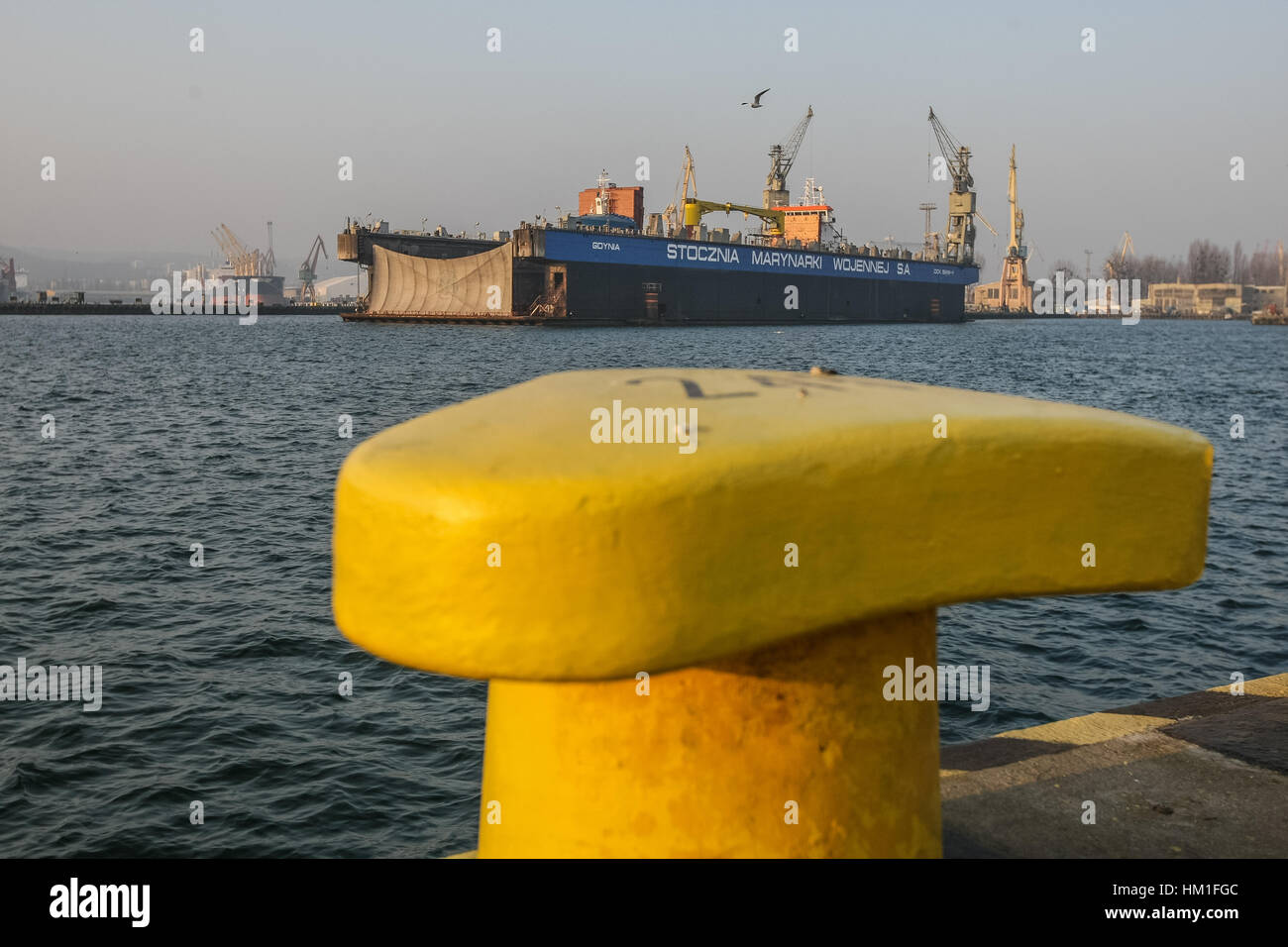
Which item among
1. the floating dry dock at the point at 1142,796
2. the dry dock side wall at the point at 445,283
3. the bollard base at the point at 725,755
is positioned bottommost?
the floating dry dock at the point at 1142,796

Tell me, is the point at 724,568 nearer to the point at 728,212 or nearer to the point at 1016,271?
the point at 728,212

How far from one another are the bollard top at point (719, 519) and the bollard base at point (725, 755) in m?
0.29

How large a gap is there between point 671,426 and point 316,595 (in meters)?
10.6

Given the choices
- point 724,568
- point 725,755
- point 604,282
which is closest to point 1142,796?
point 725,755

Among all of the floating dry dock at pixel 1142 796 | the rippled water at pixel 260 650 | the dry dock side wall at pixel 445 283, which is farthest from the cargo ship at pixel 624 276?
the floating dry dock at pixel 1142 796

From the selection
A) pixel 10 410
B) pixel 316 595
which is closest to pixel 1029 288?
pixel 10 410

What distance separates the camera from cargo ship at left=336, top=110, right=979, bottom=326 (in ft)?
248

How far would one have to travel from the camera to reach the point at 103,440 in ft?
78.6

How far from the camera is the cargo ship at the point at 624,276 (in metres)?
75.6

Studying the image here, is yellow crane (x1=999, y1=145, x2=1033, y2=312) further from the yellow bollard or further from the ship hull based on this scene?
the yellow bollard

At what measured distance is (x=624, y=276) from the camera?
7800 cm

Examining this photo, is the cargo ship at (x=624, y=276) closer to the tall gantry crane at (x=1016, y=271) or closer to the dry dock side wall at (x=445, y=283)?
the dry dock side wall at (x=445, y=283)

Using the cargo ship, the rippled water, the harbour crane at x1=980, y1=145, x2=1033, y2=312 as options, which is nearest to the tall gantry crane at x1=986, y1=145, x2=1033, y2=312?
the harbour crane at x1=980, y1=145, x2=1033, y2=312

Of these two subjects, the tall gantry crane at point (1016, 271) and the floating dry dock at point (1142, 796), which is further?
the tall gantry crane at point (1016, 271)
